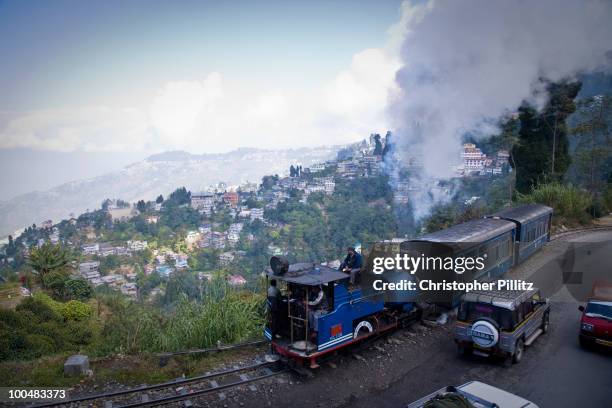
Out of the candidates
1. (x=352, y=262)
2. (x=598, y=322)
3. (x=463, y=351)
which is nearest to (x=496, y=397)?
(x=463, y=351)

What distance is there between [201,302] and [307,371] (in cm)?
374

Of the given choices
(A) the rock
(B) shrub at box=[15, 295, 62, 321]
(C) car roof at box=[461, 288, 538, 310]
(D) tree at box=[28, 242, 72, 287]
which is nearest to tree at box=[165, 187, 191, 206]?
(D) tree at box=[28, 242, 72, 287]

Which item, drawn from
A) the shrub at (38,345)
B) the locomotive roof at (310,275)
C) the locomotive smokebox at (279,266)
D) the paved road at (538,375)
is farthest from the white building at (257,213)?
the paved road at (538,375)

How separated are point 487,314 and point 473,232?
181 inches

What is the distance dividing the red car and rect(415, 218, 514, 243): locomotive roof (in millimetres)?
3398

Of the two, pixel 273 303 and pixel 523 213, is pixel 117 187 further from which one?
pixel 273 303

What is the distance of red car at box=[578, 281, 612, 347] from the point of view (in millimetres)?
8719

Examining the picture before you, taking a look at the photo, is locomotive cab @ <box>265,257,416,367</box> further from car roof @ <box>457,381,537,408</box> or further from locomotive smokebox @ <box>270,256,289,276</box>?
car roof @ <box>457,381,537,408</box>

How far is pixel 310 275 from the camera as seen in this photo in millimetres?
8359

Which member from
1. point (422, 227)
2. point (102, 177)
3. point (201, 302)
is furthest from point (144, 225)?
point (102, 177)

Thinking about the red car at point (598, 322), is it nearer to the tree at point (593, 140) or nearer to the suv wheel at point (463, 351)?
the suv wheel at point (463, 351)

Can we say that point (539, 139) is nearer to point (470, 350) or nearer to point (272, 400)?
point (470, 350)

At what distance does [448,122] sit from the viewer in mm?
23016

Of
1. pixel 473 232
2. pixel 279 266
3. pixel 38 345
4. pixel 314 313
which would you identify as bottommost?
pixel 38 345
